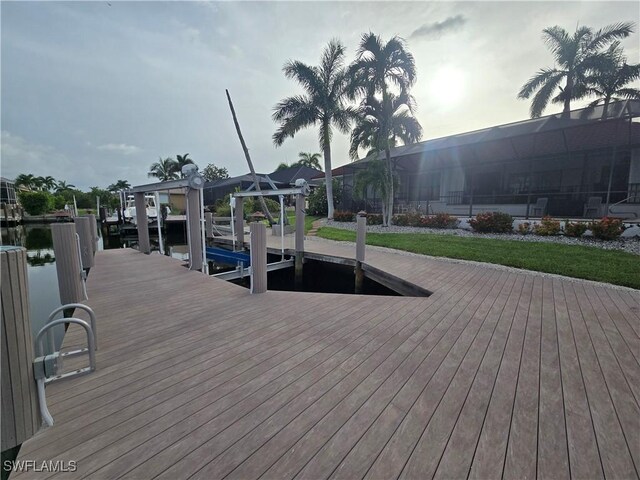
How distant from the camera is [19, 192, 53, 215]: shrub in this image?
30.4 metres

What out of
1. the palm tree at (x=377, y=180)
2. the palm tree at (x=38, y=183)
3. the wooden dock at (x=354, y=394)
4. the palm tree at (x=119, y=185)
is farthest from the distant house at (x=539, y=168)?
the palm tree at (x=38, y=183)

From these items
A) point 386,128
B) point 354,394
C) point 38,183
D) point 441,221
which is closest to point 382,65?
point 386,128

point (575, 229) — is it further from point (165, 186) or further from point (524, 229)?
point (165, 186)

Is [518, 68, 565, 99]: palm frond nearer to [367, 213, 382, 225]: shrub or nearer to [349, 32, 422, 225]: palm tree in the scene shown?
[349, 32, 422, 225]: palm tree

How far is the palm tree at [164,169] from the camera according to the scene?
4488 centimetres

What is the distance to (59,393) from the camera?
218cm

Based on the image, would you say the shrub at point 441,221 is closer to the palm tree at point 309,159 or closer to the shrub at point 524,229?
the shrub at point 524,229

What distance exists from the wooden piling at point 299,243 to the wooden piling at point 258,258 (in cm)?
362

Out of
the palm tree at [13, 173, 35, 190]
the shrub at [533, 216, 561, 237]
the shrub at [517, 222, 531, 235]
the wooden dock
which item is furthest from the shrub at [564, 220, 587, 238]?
the palm tree at [13, 173, 35, 190]

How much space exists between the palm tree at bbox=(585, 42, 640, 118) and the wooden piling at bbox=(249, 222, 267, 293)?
19521 mm

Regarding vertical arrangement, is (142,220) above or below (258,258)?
above

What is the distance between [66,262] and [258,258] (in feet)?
10.0

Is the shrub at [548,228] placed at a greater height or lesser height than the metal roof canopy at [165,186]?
lesser

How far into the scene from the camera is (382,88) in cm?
1282
